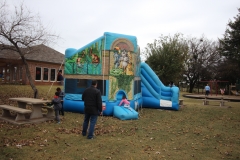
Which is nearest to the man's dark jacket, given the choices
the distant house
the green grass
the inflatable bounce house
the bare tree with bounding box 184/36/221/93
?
the green grass

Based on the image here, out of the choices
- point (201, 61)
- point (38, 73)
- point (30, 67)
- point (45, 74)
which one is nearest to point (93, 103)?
point (30, 67)

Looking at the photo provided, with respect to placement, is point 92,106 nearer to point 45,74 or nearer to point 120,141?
point 120,141

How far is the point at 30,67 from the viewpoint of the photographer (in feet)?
85.0

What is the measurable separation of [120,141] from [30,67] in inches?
874

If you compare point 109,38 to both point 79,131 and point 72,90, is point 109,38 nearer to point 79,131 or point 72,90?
point 72,90

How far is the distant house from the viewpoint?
80.9 feet

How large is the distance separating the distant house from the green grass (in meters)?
18.5

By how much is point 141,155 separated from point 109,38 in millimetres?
6816

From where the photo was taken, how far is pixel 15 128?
7.64 m

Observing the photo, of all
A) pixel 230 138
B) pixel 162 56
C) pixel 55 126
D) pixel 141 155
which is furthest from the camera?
pixel 162 56

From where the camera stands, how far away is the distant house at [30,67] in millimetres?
24656

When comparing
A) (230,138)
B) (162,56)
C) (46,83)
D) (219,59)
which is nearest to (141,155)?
(230,138)

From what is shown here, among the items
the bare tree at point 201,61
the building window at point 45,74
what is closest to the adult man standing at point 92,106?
the building window at point 45,74

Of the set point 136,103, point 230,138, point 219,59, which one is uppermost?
point 219,59
